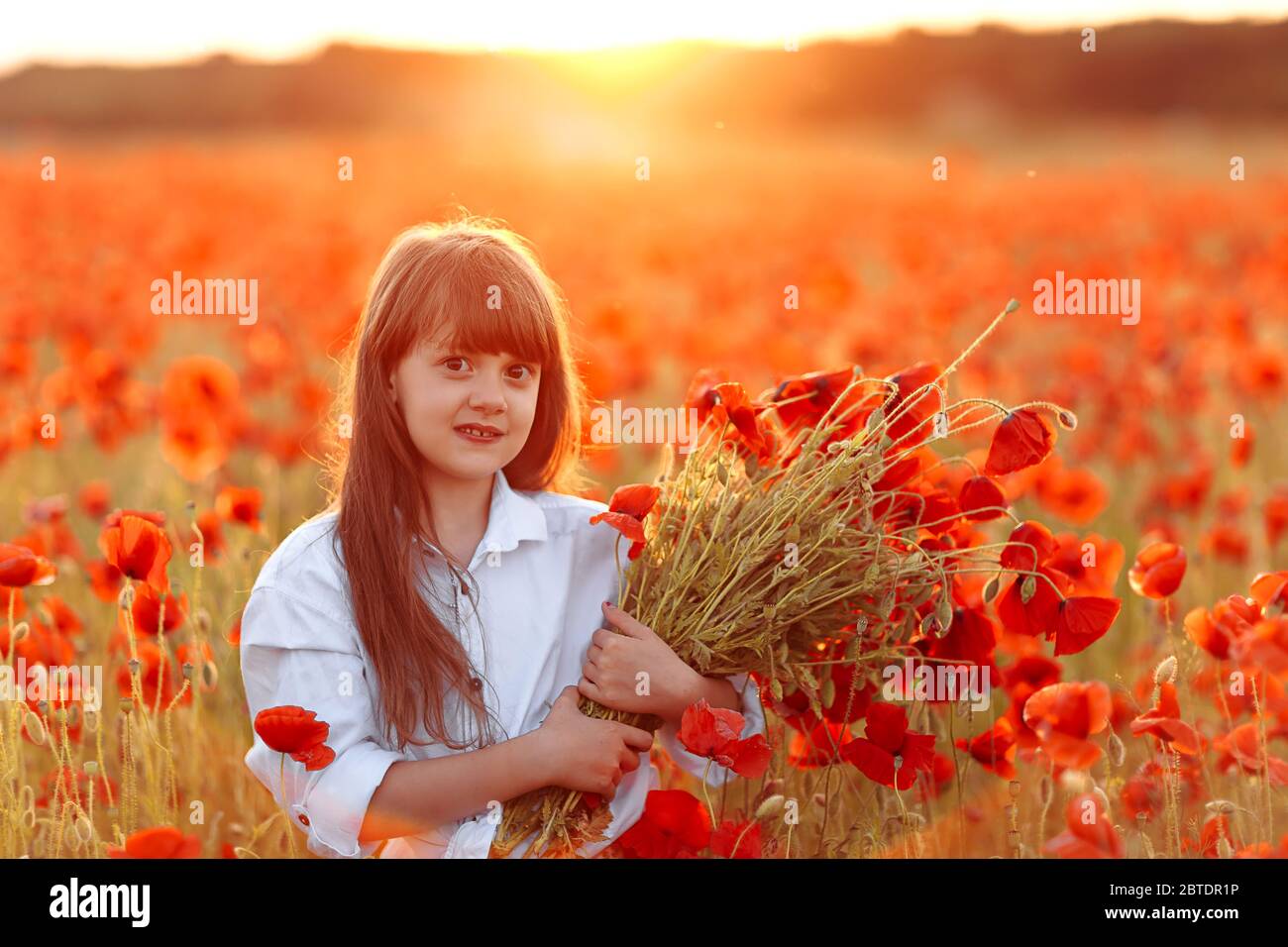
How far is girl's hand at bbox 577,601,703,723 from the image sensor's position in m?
1.53

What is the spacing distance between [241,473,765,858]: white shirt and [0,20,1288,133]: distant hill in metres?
15.8

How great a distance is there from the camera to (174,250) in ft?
15.1

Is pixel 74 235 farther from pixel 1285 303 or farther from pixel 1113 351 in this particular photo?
pixel 1285 303

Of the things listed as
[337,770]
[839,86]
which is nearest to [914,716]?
[337,770]

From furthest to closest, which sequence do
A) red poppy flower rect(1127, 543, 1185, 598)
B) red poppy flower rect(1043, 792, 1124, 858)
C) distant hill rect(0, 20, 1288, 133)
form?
distant hill rect(0, 20, 1288, 133), red poppy flower rect(1127, 543, 1185, 598), red poppy flower rect(1043, 792, 1124, 858)

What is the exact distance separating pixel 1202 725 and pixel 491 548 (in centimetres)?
121

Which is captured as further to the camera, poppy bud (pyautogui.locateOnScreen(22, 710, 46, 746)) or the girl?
poppy bud (pyautogui.locateOnScreen(22, 710, 46, 746))

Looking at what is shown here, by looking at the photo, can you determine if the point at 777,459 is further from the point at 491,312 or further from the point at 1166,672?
the point at 1166,672

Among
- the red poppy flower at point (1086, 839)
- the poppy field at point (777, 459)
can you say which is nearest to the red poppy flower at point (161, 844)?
the poppy field at point (777, 459)

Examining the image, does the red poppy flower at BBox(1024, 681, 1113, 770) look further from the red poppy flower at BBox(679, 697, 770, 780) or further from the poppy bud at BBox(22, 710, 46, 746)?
the poppy bud at BBox(22, 710, 46, 746)

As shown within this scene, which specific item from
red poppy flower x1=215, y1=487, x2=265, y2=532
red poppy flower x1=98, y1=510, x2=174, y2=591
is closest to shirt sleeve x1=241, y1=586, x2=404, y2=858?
red poppy flower x1=98, y1=510, x2=174, y2=591

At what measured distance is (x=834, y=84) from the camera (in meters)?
19.9

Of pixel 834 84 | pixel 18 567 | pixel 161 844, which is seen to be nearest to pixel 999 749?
pixel 161 844

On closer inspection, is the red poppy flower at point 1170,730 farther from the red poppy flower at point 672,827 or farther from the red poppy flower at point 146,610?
the red poppy flower at point 146,610
